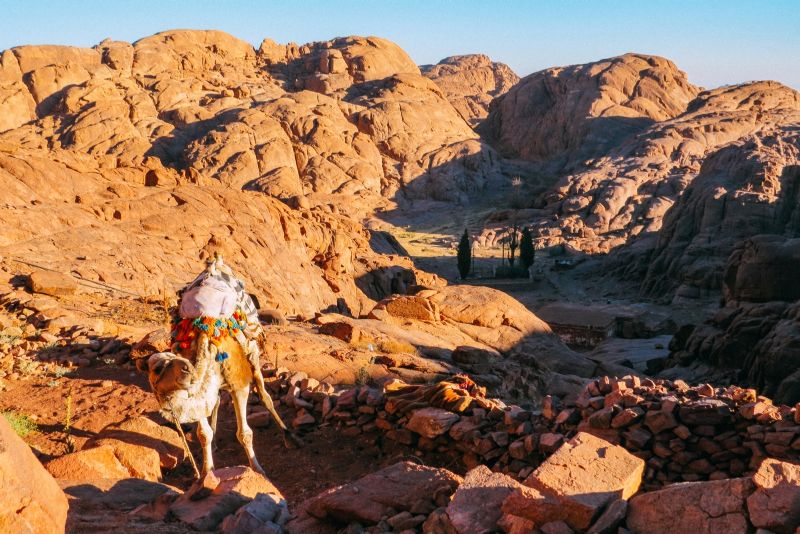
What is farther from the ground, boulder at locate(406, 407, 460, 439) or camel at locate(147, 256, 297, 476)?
camel at locate(147, 256, 297, 476)

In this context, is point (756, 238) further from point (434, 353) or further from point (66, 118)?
point (66, 118)

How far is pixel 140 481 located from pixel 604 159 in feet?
231

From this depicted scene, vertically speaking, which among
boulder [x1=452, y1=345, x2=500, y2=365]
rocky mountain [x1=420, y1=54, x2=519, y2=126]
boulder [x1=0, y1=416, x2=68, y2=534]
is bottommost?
boulder [x1=452, y1=345, x2=500, y2=365]

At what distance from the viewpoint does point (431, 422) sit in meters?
8.26

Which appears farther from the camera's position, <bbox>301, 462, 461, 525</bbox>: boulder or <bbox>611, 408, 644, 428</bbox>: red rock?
<bbox>611, 408, 644, 428</bbox>: red rock

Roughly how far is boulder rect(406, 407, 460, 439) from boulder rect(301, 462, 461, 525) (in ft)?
8.49

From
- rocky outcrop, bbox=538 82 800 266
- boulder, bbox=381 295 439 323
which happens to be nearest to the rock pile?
boulder, bbox=381 295 439 323

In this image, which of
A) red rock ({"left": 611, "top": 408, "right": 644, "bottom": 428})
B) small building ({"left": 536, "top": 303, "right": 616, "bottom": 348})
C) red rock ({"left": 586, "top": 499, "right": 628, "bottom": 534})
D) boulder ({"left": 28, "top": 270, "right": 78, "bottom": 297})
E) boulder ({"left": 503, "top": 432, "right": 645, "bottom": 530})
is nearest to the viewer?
red rock ({"left": 586, "top": 499, "right": 628, "bottom": 534})

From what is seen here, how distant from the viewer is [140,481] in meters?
6.46

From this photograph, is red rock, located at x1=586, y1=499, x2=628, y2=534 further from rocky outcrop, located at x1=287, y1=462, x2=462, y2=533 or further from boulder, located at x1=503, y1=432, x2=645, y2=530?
rocky outcrop, located at x1=287, y1=462, x2=462, y2=533

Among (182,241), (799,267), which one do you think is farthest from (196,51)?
(799,267)

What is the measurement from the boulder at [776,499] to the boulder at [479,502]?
1479 millimetres

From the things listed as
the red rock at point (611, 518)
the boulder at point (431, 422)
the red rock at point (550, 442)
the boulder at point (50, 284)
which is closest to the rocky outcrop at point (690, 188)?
the boulder at point (50, 284)

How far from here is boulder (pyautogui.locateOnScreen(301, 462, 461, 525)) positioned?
17.0 ft
